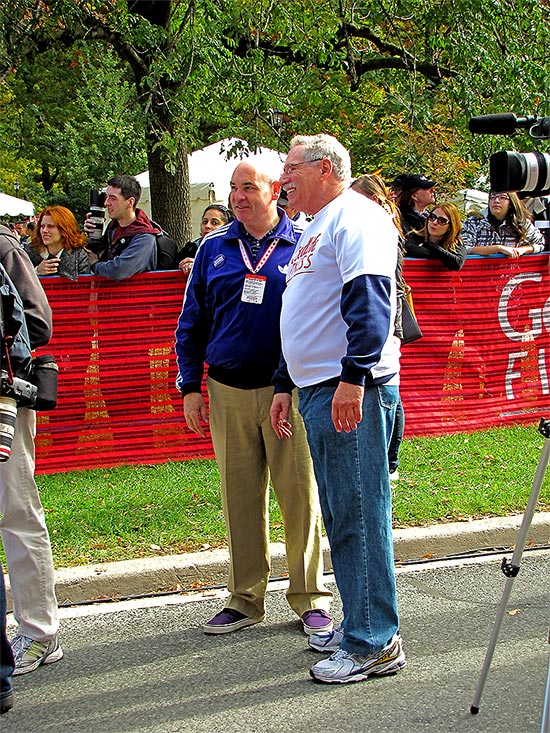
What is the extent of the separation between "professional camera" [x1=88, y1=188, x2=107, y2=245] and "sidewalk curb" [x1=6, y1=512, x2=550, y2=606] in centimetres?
352

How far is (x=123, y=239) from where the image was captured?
784 centimetres

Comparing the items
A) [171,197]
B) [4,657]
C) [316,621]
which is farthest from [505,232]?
[4,657]

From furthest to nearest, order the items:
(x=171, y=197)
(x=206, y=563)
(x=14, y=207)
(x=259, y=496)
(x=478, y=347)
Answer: (x=14, y=207)
(x=171, y=197)
(x=478, y=347)
(x=206, y=563)
(x=259, y=496)

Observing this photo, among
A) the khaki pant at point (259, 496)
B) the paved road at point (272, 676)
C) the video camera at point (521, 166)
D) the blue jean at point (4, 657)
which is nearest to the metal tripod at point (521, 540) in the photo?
the paved road at point (272, 676)

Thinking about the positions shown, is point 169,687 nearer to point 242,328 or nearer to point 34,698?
point 34,698

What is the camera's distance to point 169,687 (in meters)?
4.05

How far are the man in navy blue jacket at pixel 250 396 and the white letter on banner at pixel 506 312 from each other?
4.58m

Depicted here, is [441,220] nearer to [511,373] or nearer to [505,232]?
[505,232]

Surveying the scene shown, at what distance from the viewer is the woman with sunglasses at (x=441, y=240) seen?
27.7 feet

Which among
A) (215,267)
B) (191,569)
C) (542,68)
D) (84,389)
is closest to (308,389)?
(215,267)

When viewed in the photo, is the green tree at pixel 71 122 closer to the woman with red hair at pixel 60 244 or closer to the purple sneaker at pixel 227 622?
the woman with red hair at pixel 60 244

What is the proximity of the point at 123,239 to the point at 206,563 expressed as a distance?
11.2 feet

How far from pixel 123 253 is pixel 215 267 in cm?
323

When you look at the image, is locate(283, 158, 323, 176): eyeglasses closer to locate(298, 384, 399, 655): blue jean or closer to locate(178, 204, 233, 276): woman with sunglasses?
locate(298, 384, 399, 655): blue jean
